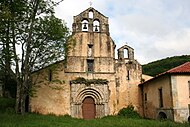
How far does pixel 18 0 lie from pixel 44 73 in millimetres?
9608

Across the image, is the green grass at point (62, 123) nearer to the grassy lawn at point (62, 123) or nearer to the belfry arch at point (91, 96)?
the grassy lawn at point (62, 123)

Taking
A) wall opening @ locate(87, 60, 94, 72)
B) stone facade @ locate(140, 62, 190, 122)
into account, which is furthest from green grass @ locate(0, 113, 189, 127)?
wall opening @ locate(87, 60, 94, 72)

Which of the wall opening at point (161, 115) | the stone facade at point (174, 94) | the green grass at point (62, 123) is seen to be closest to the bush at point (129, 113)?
the stone facade at point (174, 94)

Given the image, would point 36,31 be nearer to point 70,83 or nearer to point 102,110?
point 70,83

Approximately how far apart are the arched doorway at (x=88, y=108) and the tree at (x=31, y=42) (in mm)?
5862

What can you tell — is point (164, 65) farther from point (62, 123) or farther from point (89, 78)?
point (62, 123)

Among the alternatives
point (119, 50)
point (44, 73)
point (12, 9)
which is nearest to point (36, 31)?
point (12, 9)

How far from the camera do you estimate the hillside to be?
179ft

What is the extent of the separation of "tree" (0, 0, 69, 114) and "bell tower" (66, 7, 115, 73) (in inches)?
141

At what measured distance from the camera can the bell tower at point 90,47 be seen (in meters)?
27.0

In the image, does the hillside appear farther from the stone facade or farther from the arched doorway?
the stone facade

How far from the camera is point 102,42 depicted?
27688mm

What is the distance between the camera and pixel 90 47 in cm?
2764

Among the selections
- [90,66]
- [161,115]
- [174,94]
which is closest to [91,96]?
[90,66]
